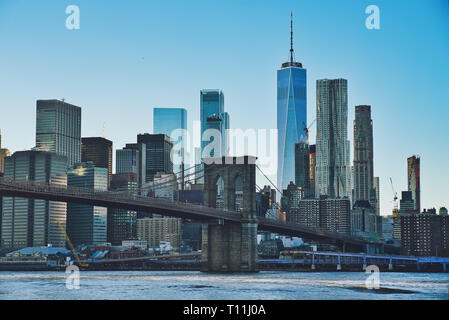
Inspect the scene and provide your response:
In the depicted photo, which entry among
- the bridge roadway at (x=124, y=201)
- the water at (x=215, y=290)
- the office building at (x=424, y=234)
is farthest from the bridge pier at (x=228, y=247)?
the office building at (x=424, y=234)

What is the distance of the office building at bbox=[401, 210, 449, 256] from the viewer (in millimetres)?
168250

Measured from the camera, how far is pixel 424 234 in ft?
566

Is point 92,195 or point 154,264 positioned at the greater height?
point 92,195

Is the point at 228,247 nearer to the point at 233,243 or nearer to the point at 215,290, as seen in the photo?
the point at 233,243

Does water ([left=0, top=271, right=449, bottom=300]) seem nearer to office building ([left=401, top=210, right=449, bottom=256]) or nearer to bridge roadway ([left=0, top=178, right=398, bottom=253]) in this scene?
bridge roadway ([left=0, top=178, right=398, bottom=253])

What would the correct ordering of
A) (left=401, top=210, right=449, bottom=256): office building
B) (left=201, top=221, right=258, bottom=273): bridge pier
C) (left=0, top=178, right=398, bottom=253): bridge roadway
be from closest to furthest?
(left=0, top=178, right=398, bottom=253): bridge roadway, (left=201, top=221, right=258, bottom=273): bridge pier, (left=401, top=210, right=449, bottom=256): office building

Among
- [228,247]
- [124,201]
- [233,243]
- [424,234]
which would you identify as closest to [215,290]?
[124,201]

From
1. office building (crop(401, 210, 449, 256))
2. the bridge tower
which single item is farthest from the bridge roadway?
office building (crop(401, 210, 449, 256))

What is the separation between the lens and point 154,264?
511 feet

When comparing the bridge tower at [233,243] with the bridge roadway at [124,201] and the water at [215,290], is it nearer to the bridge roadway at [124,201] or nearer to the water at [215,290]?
the bridge roadway at [124,201]
